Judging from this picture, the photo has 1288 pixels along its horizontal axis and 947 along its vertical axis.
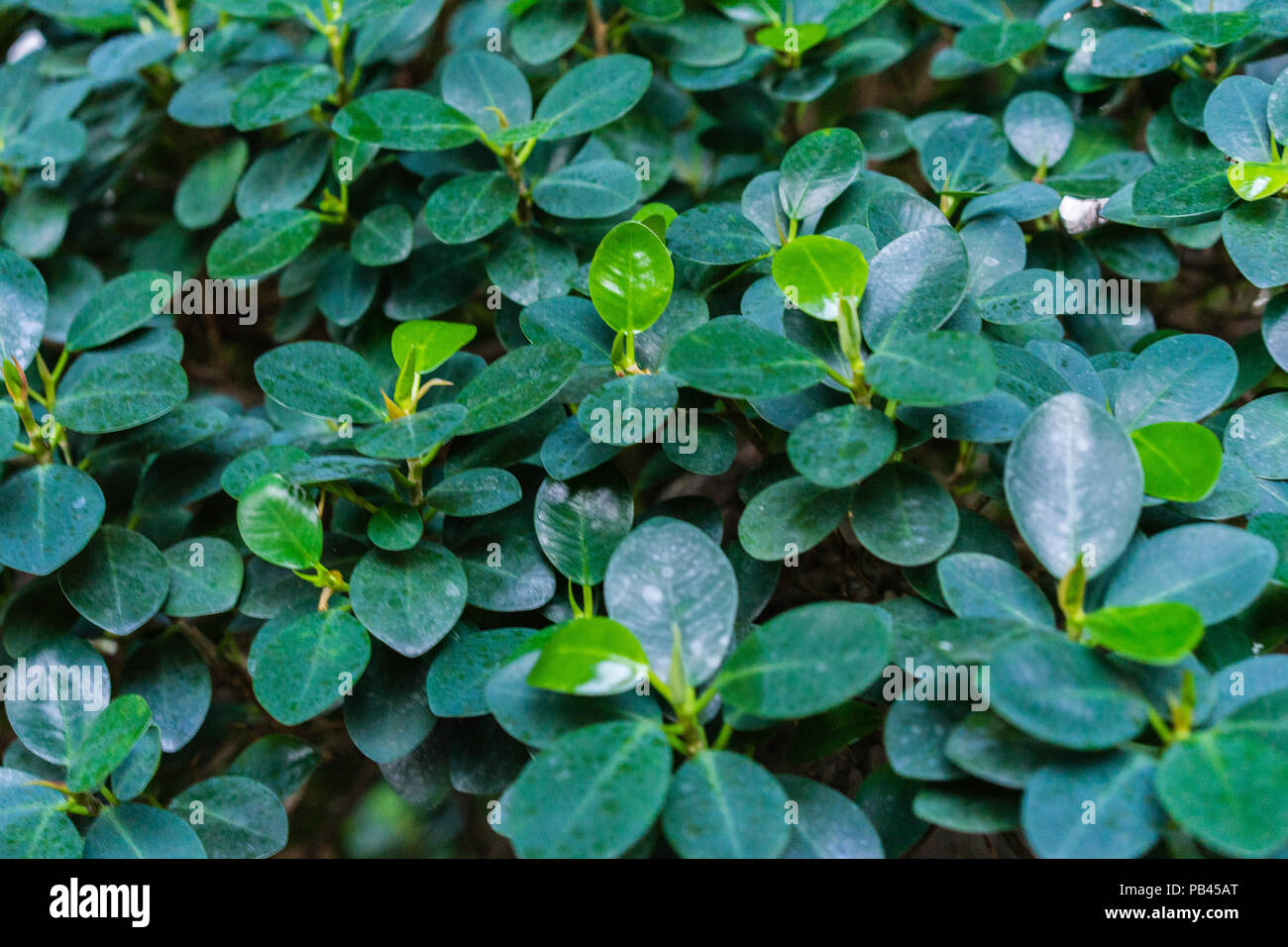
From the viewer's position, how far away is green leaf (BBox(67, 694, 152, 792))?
0.82 meters

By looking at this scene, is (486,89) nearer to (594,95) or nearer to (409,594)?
(594,95)

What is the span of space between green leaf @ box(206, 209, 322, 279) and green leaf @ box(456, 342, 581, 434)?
433 mm

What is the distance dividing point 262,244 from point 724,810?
934 millimetres

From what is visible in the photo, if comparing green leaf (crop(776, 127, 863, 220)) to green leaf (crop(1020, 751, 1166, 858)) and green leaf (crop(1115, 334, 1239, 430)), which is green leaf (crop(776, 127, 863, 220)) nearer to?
green leaf (crop(1115, 334, 1239, 430))

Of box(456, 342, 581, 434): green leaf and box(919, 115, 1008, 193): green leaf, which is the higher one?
box(919, 115, 1008, 193): green leaf

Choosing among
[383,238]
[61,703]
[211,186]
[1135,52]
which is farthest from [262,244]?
[1135,52]

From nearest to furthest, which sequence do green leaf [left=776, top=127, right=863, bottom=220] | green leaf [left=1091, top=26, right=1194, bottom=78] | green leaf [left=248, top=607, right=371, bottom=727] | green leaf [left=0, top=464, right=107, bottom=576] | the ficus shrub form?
the ficus shrub → green leaf [left=248, top=607, right=371, bottom=727] → green leaf [left=0, top=464, right=107, bottom=576] → green leaf [left=776, top=127, right=863, bottom=220] → green leaf [left=1091, top=26, right=1194, bottom=78]

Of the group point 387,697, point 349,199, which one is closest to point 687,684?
point 387,697

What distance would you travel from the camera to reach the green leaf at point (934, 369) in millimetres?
718

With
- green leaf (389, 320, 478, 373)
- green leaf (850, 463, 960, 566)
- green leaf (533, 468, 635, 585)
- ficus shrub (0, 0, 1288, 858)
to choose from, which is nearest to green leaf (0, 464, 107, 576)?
ficus shrub (0, 0, 1288, 858)

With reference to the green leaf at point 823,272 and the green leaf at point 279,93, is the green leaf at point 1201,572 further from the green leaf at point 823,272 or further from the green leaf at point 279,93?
the green leaf at point 279,93

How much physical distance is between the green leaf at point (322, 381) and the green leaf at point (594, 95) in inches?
14.3

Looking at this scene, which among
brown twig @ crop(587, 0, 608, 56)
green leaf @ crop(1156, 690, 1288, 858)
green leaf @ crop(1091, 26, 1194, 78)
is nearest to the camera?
green leaf @ crop(1156, 690, 1288, 858)

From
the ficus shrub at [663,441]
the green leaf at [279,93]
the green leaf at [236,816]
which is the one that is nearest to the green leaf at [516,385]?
the ficus shrub at [663,441]
